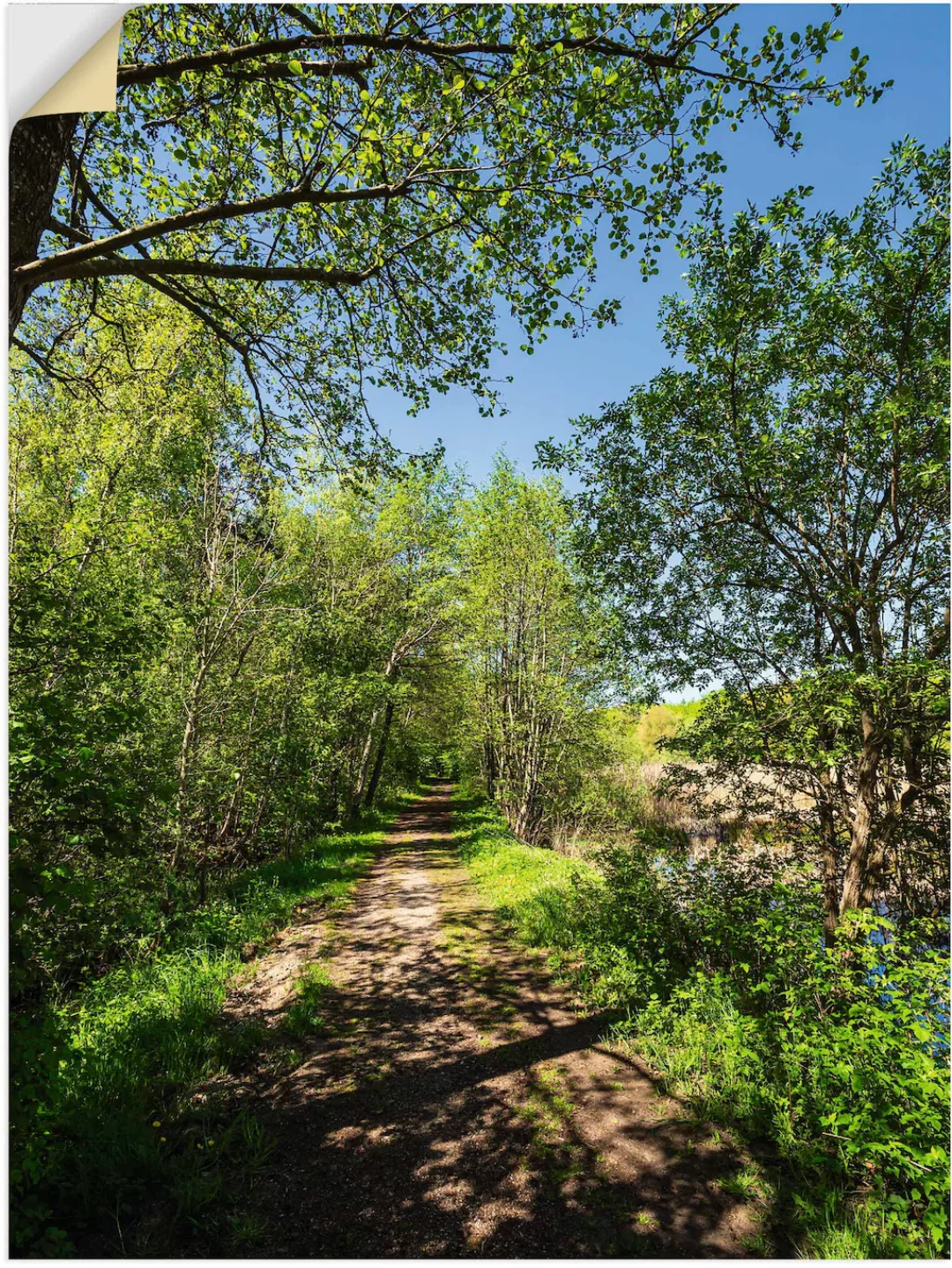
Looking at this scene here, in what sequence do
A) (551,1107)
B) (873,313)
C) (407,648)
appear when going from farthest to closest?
(407,648)
(873,313)
(551,1107)

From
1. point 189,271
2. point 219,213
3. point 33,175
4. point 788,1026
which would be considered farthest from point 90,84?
point 788,1026

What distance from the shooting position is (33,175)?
2299mm

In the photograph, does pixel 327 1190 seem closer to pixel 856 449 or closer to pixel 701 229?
pixel 856 449

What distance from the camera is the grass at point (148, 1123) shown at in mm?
2480

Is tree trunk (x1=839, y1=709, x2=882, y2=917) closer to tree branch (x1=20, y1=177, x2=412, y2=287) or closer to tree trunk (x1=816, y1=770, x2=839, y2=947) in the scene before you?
tree trunk (x1=816, y1=770, x2=839, y2=947)

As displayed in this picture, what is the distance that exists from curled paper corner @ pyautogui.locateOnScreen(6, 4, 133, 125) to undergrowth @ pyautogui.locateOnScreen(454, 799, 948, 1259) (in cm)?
573

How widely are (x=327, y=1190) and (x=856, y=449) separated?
6.75 metres

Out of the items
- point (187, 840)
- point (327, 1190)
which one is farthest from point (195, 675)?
point (327, 1190)

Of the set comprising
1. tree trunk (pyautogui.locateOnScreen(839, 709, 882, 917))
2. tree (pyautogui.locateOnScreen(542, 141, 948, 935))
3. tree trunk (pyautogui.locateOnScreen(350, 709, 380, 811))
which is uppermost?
tree (pyautogui.locateOnScreen(542, 141, 948, 935))

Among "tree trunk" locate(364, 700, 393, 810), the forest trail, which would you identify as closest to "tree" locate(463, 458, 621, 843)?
"tree trunk" locate(364, 700, 393, 810)

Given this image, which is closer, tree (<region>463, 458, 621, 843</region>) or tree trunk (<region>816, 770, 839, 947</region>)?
tree trunk (<region>816, 770, 839, 947</region>)

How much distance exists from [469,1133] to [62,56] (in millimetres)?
5880

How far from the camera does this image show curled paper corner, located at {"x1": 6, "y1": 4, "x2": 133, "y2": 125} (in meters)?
1.64

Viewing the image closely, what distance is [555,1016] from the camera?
4828 millimetres
